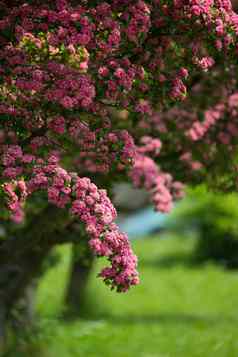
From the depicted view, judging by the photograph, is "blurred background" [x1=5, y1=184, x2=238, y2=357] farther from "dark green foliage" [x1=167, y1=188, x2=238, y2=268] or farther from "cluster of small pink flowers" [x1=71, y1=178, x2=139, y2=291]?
"cluster of small pink flowers" [x1=71, y1=178, x2=139, y2=291]

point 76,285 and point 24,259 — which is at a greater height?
point 24,259

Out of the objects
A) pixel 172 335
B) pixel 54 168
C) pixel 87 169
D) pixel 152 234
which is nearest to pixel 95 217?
pixel 54 168

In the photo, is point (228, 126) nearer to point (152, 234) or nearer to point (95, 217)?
point (95, 217)

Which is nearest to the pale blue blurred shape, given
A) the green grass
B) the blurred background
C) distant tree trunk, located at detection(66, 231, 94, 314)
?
the blurred background

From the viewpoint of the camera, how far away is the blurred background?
16188 millimetres

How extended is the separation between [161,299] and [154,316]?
3538mm

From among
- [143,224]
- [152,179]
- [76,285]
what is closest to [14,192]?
[152,179]

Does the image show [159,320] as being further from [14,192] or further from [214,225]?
[14,192]

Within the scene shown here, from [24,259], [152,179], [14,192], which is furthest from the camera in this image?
[24,259]

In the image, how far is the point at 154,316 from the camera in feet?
78.5

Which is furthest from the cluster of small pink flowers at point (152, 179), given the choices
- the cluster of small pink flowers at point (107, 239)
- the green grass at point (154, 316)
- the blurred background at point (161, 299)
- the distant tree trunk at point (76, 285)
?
the distant tree trunk at point (76, 285)

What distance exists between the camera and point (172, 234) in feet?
142

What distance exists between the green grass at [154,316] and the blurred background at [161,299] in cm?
3

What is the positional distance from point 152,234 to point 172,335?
27139 millimetres
